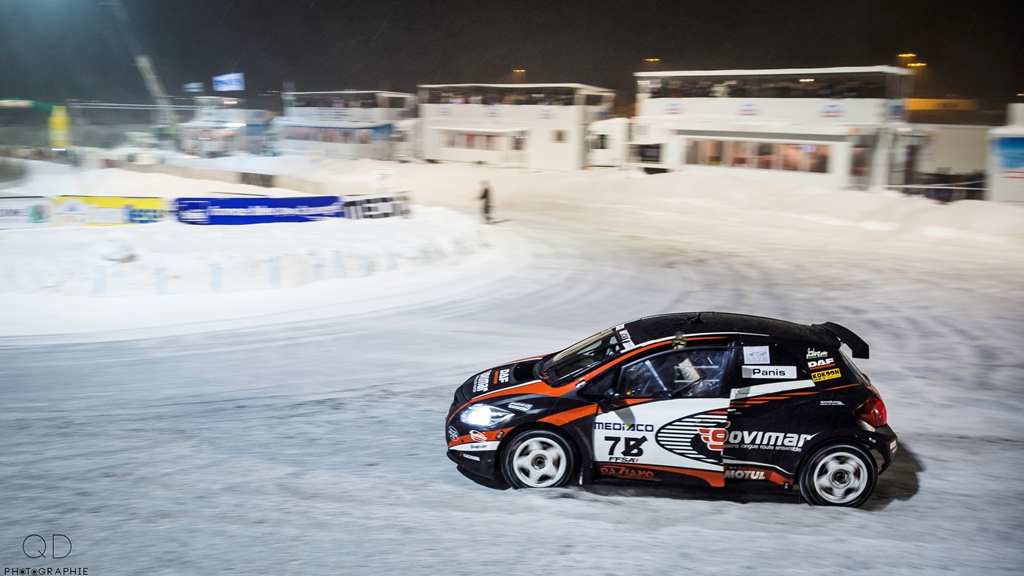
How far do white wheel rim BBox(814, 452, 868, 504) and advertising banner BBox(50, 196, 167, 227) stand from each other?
17.1m

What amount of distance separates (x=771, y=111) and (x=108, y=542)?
102 feet

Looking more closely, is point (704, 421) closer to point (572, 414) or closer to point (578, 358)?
point (572, 414)

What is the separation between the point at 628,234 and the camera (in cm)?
2242

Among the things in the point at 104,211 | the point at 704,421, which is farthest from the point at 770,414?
the point at 104,211

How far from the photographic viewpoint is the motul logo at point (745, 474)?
560cm

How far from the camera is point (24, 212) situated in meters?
16.8

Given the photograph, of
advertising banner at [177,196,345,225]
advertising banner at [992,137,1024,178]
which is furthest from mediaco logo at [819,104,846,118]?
advertising banner at [177,196,345,225]

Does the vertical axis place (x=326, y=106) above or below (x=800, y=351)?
above

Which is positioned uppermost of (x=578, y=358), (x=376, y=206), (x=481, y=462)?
(x=376, y=206)

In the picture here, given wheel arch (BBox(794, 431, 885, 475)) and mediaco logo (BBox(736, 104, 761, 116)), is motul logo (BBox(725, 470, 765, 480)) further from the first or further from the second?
mediaco logo (BBox(736, 104, 761, 116))

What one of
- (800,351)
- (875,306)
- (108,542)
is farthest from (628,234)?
(108,542)

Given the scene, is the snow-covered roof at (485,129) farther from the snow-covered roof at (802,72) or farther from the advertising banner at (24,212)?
the advertising banner at (24,212)

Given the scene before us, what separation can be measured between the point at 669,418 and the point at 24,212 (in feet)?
56.0

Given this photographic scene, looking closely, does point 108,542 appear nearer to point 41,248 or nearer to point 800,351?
point 800,351
